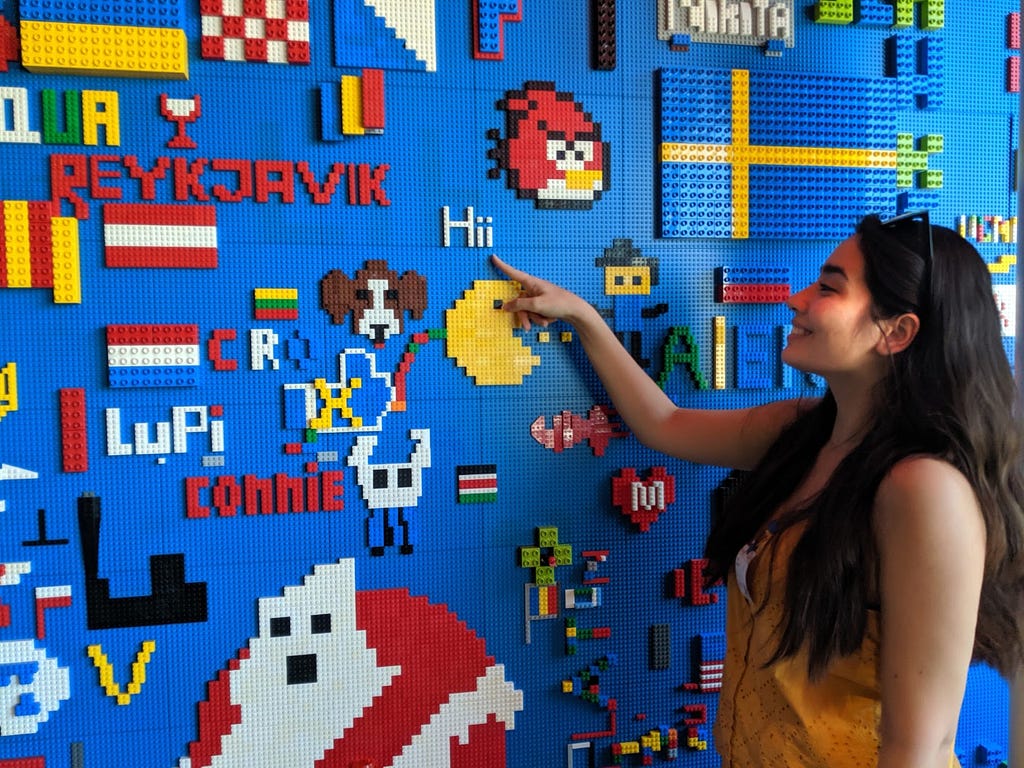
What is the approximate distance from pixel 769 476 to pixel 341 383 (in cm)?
73

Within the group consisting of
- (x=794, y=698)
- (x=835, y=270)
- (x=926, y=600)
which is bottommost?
(x=794, y=698)

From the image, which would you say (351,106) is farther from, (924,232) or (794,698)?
(794,698)

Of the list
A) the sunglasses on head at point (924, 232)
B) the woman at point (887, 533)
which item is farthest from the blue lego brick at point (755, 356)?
the sunglasses on head at point (924, 232)

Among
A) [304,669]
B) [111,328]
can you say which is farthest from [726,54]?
[304,669]

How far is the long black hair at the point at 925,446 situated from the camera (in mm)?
1224

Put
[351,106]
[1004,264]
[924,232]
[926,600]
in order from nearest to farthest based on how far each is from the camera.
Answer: [926,600], [924,232], [351,106], [1004,264]

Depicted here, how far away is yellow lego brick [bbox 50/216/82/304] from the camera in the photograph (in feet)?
4.75

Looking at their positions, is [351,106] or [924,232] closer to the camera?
[924,232]

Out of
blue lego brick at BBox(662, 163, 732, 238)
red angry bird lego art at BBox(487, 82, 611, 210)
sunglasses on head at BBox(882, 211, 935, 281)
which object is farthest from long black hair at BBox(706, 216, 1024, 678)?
red angry bird lego art at BBox(487, 82, 611, 210)

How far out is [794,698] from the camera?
129 centimetres

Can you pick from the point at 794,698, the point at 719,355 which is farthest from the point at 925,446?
the point at 719,355

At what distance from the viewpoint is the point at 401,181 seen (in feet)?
5.17

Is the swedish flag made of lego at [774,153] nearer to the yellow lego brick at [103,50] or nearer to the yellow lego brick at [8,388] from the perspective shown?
the yellow lego brick at [103,50]

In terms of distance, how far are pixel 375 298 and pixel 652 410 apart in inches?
20.5
